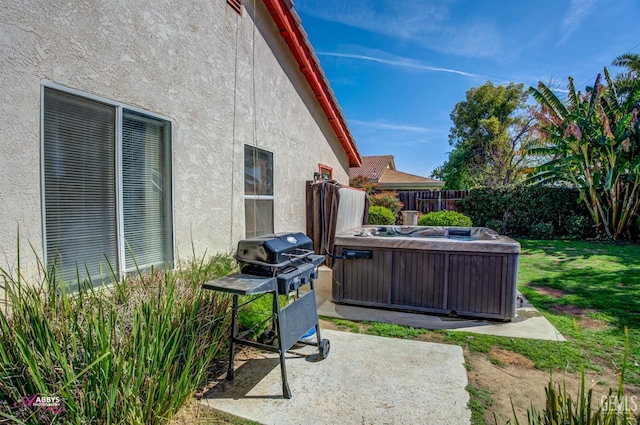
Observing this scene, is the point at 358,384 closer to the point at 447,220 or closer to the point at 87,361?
the point at 87,361

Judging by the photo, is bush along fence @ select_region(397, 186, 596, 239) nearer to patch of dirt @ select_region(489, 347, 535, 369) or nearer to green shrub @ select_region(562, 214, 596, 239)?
green shrub @ select_region(562, 214, 596, 239)

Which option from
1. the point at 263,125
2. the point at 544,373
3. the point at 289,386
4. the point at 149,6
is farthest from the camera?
the point at 263,125

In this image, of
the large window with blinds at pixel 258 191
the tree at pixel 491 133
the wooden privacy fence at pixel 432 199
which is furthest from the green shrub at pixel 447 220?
the tree at pixel 491 133

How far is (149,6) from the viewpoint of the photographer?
3713 millimetres

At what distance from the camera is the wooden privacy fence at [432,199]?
15695mm

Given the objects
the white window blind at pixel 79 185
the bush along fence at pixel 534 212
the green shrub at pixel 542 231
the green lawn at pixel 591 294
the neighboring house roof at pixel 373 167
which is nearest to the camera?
the white window blind at pixel 79 185

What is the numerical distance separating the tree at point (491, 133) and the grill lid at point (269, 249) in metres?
21.9

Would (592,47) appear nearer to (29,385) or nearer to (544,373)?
(544,373)

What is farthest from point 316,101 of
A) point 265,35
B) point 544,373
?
point 544,373

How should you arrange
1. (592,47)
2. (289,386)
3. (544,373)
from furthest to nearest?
(592,47) < (544,373) < (289,386)

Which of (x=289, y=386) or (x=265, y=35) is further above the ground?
(x=265, y=35)

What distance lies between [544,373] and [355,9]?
9.12 meters

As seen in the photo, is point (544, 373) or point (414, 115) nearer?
point (544, 373)

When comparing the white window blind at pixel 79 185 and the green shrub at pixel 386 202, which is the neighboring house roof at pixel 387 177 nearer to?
the green shrub at pixel 386 202
